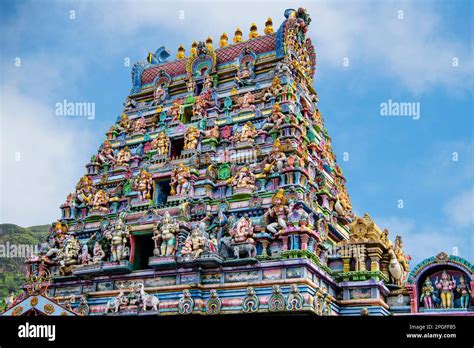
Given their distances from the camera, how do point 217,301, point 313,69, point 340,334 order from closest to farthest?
1. point 340,334
2. point 217,301
3. point 313,69

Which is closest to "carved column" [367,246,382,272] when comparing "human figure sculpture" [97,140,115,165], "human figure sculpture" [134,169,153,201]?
"human figure sculpture" [134,169,153,201]

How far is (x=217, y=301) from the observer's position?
2812 centimetres

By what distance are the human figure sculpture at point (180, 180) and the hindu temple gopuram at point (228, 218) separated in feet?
0.20

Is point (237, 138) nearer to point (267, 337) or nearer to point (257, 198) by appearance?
point (257, 198)

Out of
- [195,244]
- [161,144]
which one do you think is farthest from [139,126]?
[195,244]

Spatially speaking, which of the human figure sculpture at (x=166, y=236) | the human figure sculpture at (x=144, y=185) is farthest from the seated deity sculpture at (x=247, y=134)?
the human figure sculpture at (x=166, y=236)

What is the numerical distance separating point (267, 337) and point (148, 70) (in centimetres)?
2678

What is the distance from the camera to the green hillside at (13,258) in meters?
59.7

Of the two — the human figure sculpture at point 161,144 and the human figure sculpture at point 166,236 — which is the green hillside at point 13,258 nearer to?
the human figure sculpture at point 161,144

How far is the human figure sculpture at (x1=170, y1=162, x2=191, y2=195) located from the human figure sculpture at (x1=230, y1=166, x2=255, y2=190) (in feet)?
7.80

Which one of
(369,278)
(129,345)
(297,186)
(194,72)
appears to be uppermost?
(194,72)

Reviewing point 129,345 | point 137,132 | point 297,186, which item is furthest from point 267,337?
point 137,132

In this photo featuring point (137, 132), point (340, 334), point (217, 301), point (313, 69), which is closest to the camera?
point (340, 334)

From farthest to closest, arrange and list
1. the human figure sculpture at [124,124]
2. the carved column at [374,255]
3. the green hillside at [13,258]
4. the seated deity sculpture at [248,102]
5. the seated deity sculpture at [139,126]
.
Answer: the green hillside at [13,258] < the human figure sculpture at [124,124] < the seated deity sculpture at [139,126] < the seated deity sculpture at [248,102] < the carved column at [374,255]
